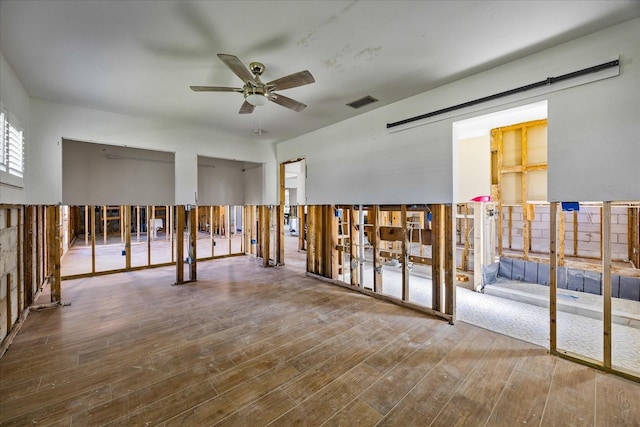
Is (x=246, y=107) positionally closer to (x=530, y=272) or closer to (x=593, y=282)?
(x=530, y=272)

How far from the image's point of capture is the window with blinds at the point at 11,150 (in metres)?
2.99

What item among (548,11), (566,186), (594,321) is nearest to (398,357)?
(566,186)

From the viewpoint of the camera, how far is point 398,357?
2711 mm

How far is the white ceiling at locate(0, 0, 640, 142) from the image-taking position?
2.27 meters

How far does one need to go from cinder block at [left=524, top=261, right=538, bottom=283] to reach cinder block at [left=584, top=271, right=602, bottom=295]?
71cm

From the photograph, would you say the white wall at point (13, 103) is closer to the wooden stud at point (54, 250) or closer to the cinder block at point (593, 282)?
the wooden stud at point (54, 250)

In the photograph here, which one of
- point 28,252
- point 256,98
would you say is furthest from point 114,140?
point 256,98

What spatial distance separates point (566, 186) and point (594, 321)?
2.38m

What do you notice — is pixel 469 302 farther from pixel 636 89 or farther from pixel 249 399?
pixel 249 399

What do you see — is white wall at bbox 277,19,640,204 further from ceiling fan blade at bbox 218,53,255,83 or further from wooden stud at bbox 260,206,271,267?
wooden stud at bbox 260,206,271,267

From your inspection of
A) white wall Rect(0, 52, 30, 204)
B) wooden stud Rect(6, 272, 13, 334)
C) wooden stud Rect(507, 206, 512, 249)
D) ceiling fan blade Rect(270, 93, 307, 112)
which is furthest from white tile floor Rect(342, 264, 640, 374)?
white wall Rect(0, 52, 30, 204)

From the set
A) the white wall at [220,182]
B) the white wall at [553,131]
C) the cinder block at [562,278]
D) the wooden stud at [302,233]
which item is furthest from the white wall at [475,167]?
the white wall at [220,182]

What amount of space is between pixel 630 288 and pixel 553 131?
3.90 meters

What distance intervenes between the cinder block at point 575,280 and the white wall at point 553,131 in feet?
11.2
